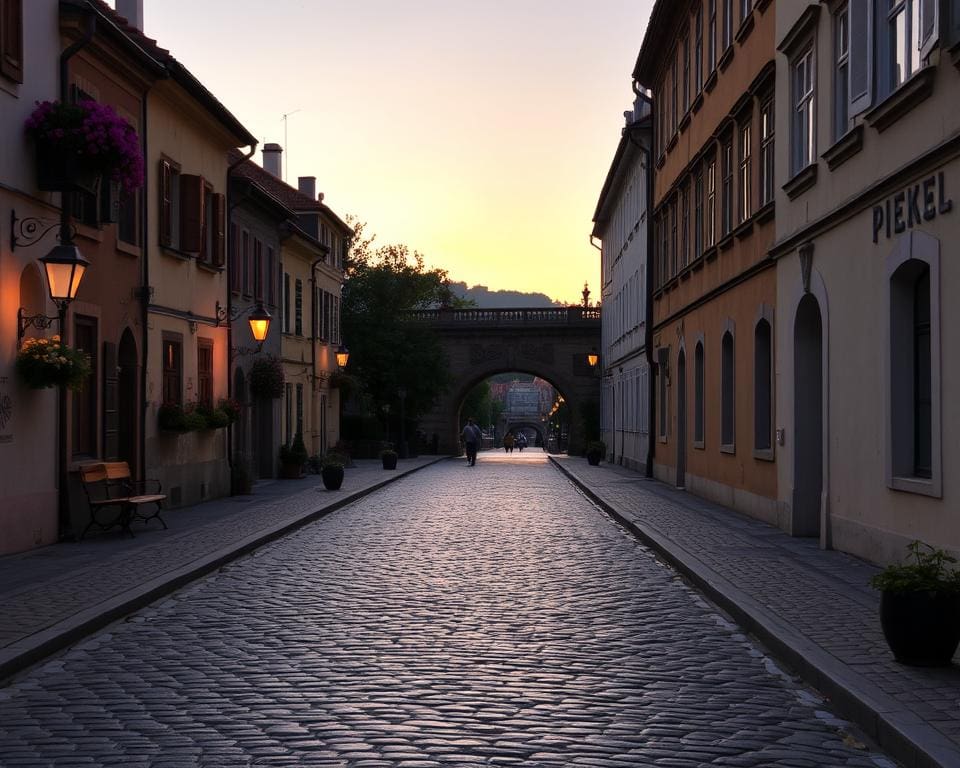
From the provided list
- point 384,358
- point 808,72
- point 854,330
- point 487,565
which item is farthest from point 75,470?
point 384,358

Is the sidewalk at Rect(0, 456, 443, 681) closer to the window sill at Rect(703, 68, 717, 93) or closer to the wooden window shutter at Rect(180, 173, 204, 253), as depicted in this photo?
the wooden window shutter at Rect(180, 173, 204, 253)

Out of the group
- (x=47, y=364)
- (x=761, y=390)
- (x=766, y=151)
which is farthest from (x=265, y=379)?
(x=47, y=364)

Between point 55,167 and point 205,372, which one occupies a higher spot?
point 55,167

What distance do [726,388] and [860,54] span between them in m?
10.1

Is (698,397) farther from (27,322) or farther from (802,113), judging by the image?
(27,322)

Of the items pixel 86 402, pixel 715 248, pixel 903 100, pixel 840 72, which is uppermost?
pixel 840 72

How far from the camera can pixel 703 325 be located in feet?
86.6

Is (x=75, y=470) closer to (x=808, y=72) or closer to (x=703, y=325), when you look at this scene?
(x=808, y=72)

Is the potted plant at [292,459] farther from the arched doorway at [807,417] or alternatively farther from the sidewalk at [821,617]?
the arched doorway at [807,417]

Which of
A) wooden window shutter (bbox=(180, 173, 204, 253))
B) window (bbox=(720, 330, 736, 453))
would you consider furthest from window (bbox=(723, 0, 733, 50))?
wooden window shutter (bbox=(180, 173, 204, 253))

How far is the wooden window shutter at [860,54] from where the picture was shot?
1377 cm

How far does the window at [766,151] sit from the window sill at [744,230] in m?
0.48

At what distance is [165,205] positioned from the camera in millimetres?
22094

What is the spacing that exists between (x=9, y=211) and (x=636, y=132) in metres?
26.4
